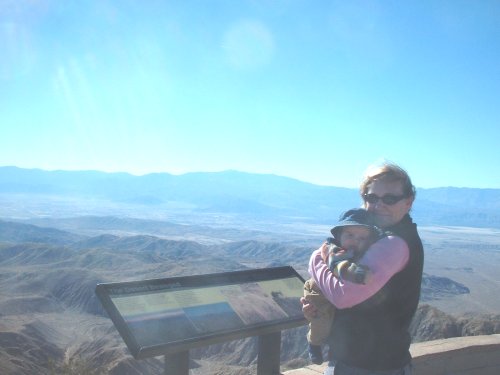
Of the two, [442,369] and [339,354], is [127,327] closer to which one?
[339,354]

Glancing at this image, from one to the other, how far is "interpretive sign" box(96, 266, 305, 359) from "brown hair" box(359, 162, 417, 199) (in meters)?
1.37

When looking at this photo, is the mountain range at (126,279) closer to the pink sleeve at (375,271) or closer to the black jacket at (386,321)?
the black jacket at (386,321)

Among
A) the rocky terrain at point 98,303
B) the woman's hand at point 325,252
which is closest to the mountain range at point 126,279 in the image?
the rocky terrain at point 98,303

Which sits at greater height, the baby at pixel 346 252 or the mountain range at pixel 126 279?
the baby at pixel 346 252

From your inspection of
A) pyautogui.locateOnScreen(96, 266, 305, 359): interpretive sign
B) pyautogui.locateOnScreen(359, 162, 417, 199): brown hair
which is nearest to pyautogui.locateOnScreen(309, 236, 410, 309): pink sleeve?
pyautogui.locateOnScreen(359, 162, 417, 199): brown hair

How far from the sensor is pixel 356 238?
230 centimetres

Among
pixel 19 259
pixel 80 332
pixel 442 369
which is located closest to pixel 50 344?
pixel 80 332

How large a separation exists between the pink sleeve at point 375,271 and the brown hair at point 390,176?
342mm

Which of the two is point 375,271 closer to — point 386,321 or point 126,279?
point 386,321

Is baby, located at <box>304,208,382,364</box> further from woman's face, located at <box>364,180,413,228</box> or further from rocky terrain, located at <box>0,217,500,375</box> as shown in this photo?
rocky terrain, located at <box>0,217,500,375</box>

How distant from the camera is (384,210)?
2.38 m

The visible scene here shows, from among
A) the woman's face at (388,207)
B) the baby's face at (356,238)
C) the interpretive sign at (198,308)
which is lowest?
the interpretive sign at (198,308)

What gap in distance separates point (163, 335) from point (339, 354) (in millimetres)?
1081

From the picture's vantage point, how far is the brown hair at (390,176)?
242 cm
